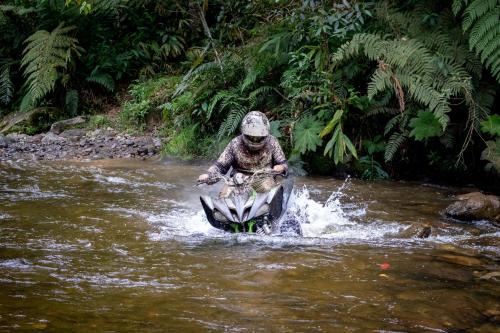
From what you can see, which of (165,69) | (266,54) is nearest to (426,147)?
(266,54)

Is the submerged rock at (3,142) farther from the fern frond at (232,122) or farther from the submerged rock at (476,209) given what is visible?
the submerged rock at (476,209)

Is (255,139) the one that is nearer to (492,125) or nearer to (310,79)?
(492,125)

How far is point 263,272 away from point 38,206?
398 centimetres

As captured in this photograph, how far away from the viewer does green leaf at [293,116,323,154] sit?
33.6 feet

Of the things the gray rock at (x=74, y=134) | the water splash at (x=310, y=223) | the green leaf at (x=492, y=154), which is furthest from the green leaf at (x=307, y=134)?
the gray rock at (x=74, y=134)

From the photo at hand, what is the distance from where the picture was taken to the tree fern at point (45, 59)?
1458 centimetres

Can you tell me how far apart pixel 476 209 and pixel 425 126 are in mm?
2083

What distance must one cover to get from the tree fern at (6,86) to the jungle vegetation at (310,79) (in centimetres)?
3

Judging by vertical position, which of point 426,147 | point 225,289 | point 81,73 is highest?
point 81,73

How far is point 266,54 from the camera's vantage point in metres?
11.9

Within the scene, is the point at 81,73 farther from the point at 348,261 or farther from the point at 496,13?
the point at 348,261

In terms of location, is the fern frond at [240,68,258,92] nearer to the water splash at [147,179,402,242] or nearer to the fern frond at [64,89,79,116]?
the water splash at [147,179,402,242]

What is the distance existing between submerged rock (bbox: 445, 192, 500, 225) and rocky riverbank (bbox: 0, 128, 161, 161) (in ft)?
23.1

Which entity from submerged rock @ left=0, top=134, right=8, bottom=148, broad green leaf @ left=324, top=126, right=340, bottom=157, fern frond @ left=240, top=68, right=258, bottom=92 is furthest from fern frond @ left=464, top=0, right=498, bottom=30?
submerged rock @ left=0, top=134, right=8, bottom=148
